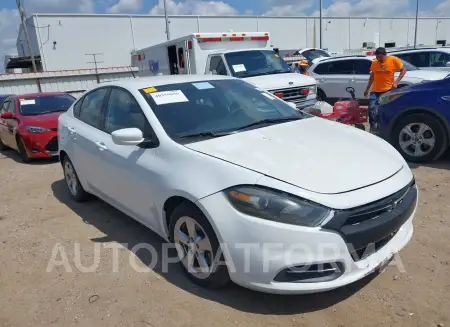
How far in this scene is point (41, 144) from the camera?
7.60 m

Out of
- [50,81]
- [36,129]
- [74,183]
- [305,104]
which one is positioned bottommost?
[74,183]

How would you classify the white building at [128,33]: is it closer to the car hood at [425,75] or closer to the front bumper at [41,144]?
the front bumper at [41,144]

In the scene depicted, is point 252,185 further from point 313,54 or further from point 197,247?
point 313,54

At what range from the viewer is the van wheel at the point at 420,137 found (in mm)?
5535

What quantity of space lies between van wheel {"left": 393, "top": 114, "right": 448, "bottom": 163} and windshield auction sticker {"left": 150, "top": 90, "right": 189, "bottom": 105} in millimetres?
3799

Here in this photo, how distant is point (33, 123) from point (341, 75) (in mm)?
8312

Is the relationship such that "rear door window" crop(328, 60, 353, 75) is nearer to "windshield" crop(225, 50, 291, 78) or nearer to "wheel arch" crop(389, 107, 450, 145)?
"windshield" crop(225, 50, 291, 78)

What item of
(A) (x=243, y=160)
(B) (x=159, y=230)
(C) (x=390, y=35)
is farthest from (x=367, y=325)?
(C) (x=390, y=35)

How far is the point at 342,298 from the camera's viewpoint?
9.07 ft

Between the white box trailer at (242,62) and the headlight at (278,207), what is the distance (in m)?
6.08

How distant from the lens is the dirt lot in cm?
263

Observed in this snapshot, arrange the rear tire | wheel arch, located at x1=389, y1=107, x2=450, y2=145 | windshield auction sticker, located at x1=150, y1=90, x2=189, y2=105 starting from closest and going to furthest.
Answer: windshield auction sticker, located at x1=150, y1=90, x2=189, y2=105 < wheel arch, located at x1=389, y1=107, x2=450, y2=145 < the rear tire

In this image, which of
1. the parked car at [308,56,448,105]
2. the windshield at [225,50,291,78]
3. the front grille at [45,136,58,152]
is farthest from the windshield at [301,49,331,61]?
the front grille at [45,136,58,152]

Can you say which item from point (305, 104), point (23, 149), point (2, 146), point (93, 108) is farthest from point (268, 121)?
point (2, 146)
